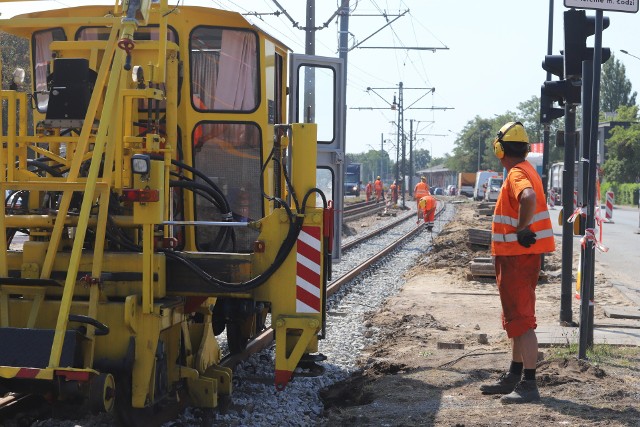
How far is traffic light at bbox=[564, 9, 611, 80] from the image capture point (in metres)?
8.70

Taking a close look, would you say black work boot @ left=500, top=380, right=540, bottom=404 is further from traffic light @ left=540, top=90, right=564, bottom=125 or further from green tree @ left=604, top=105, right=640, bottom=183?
green tree @ left=604, top=105, right=640, bottom=183

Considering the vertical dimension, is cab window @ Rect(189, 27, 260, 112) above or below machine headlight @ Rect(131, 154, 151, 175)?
above

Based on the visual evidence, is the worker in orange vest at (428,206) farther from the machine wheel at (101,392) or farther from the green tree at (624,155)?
the green tree at (624,155)

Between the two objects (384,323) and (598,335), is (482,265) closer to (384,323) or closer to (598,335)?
(384,323)

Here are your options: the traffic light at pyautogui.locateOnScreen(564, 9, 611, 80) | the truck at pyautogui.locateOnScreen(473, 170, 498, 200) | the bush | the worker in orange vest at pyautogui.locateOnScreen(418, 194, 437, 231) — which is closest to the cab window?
the traffic light at pyautogui.locateOnScreen(564, 9, 611, 80)

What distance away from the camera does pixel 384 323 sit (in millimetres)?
11133

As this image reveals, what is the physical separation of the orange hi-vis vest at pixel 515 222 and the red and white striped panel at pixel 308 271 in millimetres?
1410

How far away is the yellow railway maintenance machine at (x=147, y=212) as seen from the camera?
546cm

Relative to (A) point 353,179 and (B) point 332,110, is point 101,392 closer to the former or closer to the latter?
(B) point 332,110

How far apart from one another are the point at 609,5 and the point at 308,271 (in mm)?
3767

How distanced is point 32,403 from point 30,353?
4.09 ft

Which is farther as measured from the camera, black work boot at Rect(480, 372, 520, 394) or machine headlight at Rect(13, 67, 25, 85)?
black work boot at Rect(480, 372, 520, 394)

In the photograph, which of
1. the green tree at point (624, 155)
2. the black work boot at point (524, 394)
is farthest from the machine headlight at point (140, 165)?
the green tree at point (624, 155)

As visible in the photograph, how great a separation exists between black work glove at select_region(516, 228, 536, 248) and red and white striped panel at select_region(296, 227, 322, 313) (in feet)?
4.89
